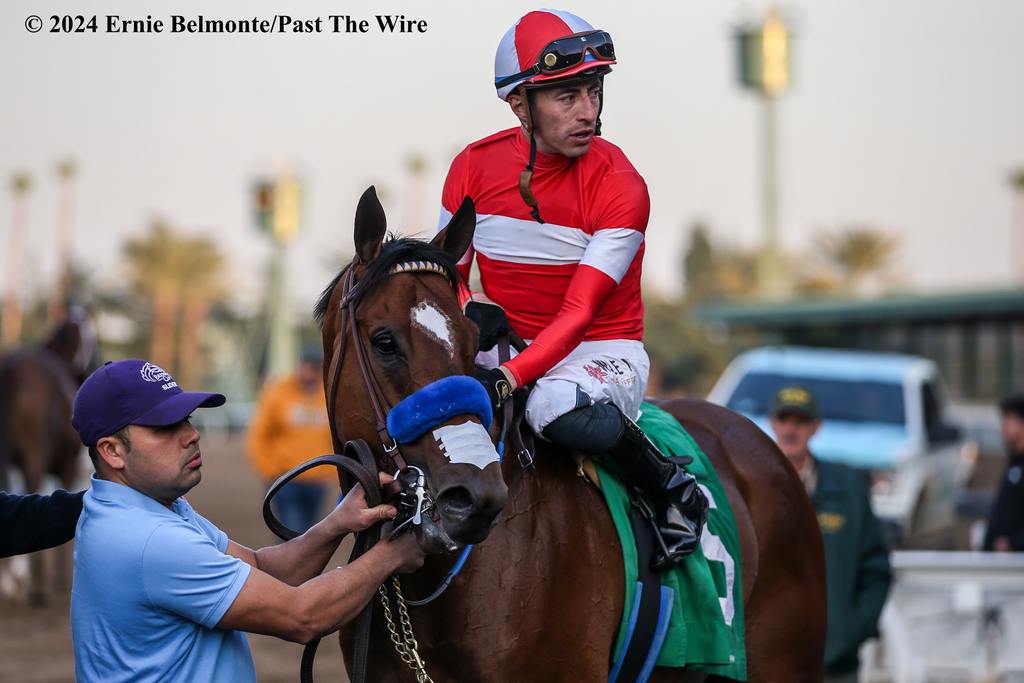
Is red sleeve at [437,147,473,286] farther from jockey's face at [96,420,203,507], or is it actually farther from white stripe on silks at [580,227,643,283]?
jockey's face at [96,420,203,507]

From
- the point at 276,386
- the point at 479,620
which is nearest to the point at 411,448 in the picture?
the point at 479,620

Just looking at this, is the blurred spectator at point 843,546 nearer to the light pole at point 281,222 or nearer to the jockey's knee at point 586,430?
the jockey's knee at point 586,430

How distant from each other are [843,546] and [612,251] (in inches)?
128

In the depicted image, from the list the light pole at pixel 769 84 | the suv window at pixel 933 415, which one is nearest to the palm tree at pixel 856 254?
the light pole at pixel 769 84

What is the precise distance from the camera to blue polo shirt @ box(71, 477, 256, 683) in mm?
3039

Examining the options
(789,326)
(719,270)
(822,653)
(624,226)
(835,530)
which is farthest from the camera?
(719,270)

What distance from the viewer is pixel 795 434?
22.1ft

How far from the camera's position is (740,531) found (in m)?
4.61

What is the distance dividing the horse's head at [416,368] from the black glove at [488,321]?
0.86 ft

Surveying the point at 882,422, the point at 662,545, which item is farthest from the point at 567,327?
the point at 882,422

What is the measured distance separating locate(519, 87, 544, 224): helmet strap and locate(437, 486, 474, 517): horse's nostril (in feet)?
3.53

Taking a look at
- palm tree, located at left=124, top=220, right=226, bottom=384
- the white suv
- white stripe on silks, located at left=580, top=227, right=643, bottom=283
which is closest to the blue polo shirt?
white stripe on silks, located at left=580, top=227, right=643, bottom=283

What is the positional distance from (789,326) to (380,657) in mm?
22793

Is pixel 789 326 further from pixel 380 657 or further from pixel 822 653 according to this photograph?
pixel 380 657
